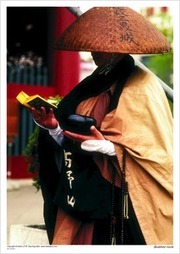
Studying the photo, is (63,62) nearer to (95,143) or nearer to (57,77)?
(57,77)

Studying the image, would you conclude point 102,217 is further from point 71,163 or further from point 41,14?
point 41,14

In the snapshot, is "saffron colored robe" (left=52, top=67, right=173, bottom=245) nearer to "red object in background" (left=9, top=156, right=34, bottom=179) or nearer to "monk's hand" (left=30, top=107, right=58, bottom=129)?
"monk's hand" (left=30, top=107, right=58, bottom=129)

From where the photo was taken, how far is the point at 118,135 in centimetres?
420

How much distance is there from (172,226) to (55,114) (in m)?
0.95

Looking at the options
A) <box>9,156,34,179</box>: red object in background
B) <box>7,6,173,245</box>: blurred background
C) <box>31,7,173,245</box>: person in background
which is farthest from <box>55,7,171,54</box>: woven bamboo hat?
<box>9,156,34,179</box>: red object in background

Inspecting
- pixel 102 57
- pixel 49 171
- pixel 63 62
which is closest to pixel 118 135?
pixel 102 57

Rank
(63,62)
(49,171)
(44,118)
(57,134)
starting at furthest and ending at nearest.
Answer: (63,62) < (49,171) < (57,134) < (44,118)

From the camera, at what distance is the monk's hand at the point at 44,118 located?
4195 millimetres

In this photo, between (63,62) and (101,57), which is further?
(63,62)

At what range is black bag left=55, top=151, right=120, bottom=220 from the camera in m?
4.29

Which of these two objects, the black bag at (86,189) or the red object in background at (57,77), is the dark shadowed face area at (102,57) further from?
the red object in background at (57,77)

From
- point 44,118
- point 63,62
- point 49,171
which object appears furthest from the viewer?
point 63,62

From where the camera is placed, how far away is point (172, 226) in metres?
4.37

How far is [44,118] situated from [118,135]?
0.43 metres
